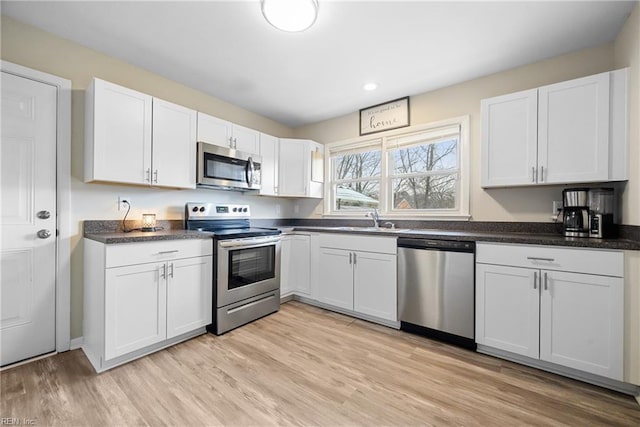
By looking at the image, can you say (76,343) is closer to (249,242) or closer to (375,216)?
(249,242)

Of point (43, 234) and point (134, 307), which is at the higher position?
point (43, 234)

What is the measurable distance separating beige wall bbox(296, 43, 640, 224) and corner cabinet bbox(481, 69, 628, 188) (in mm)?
231

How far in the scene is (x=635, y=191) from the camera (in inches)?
70.0

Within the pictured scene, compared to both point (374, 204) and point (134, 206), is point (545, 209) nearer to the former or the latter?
point (374, 204)

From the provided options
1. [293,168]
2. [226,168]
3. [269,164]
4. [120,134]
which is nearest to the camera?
[120,134]

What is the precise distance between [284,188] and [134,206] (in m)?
1.77

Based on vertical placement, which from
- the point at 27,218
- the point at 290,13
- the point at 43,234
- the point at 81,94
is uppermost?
the point at 290,13

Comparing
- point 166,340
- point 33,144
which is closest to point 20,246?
point 33,144

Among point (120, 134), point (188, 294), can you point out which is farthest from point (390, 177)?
point (120, 134)

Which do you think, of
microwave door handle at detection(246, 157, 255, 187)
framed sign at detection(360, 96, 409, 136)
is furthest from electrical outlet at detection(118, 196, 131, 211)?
framed sign at detection(360, 96, 409, 136)

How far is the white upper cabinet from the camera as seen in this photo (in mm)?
2791

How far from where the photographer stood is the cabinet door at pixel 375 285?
260 centimetres

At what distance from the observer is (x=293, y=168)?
147 inches

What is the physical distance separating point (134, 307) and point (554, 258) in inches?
122
